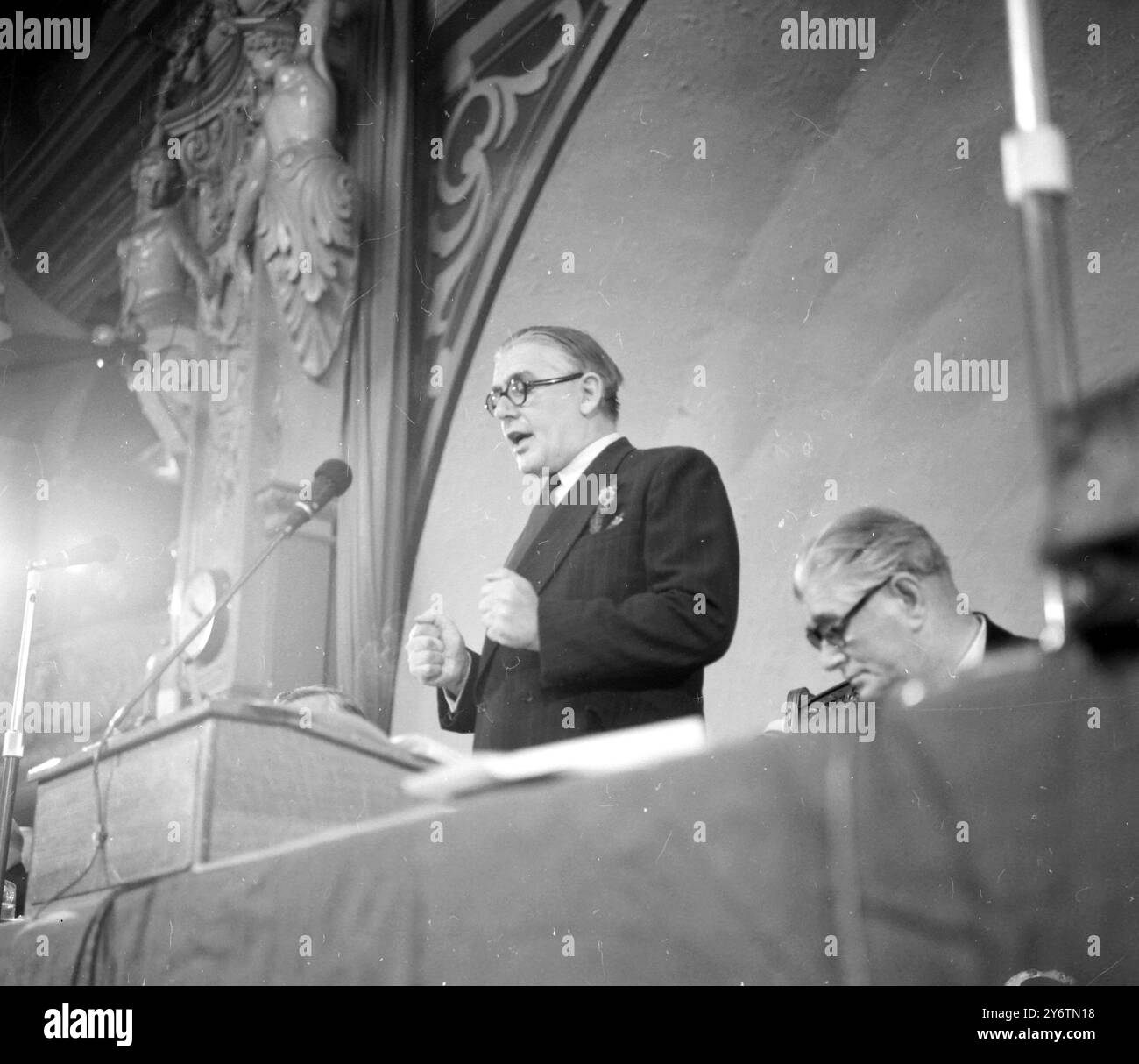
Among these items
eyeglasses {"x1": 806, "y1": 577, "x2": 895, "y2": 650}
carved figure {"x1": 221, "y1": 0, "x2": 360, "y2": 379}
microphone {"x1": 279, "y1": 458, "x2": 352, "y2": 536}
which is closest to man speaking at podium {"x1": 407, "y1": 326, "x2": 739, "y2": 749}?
eyeglasses {"x1": 806, "y1": 577, "x2": 895, "y2": 650}

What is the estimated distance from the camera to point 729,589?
7.97ft

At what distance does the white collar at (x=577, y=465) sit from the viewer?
8.57ft

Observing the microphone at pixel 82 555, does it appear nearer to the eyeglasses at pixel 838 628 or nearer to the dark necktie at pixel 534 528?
the dark necktie at pixel 534 528

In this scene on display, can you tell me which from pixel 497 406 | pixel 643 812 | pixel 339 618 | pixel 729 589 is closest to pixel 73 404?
pixel 339 618

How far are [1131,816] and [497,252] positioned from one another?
8.77 ft

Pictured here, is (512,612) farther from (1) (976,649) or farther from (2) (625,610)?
(1) (976,649)

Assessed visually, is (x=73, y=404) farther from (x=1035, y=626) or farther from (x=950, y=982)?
(x=950, y=982)

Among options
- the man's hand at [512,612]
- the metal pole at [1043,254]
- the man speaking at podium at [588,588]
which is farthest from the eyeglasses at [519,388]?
the metal pole at [1043,254]

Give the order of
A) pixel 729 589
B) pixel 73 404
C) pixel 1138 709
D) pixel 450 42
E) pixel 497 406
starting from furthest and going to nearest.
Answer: pixel 73 404
pixel 450 42
pixel 497 406
pixel 729 589
pixel 1138 709

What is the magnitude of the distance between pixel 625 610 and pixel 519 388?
1.83 feet

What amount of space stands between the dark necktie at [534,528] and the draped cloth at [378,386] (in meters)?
0.74

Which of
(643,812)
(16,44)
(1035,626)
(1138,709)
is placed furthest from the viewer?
(16,44)

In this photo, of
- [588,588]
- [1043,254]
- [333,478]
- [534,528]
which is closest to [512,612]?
[588,588]

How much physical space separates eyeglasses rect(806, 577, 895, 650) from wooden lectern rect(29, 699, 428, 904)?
28.2 inches
